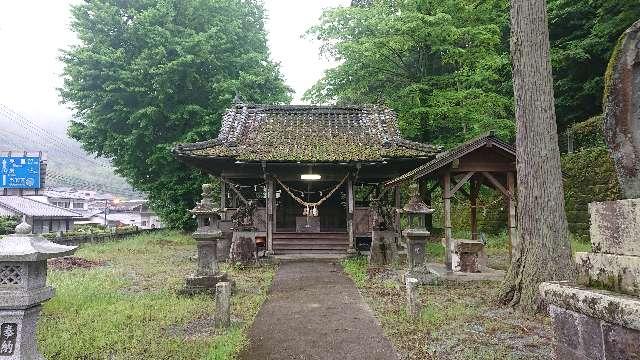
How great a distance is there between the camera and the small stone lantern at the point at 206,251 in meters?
9.75

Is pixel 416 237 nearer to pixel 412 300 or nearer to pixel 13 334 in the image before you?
pixel 412 300

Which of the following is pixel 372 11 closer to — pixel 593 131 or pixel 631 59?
pixel 593 131

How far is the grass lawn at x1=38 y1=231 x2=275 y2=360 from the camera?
5.87 metres

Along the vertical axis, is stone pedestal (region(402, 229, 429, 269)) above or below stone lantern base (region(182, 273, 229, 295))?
above

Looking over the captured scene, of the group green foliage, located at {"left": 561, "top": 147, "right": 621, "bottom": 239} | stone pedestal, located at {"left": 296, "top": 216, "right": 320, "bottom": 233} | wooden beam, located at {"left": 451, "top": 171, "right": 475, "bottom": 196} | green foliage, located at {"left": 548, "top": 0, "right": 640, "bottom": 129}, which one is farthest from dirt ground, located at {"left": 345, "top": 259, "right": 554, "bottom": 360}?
green foliage, located at {"left": 548, "top": 0, "right": 640, "bottom": 129}

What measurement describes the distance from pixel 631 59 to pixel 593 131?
1592 centimetres

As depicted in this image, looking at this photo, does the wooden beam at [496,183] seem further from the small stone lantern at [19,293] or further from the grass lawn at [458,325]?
the small stone lantern at [19,293]

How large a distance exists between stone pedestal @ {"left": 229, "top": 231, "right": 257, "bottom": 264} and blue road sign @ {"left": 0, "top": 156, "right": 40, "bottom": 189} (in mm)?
8007

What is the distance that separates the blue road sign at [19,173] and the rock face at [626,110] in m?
7.78

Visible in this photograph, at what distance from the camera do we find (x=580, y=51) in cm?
1700

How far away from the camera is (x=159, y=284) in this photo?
11023mm

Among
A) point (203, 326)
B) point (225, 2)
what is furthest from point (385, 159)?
point (225, 2)

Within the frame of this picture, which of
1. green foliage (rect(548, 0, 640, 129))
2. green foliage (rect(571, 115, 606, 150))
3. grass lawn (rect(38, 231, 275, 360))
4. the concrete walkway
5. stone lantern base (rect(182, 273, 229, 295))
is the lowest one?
the concrete walkway

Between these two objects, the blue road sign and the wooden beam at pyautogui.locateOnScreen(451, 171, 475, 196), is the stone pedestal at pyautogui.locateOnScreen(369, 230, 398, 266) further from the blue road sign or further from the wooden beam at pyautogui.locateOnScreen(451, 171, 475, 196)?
the blue road sign
